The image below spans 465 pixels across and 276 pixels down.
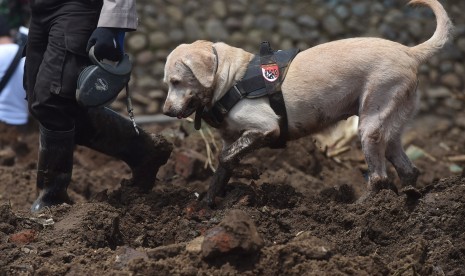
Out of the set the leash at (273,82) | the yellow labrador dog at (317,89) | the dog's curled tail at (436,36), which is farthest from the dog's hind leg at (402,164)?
the leash at (273,82)

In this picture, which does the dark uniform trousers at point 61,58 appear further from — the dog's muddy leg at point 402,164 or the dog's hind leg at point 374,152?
the dog's muddy leg at point 402,164

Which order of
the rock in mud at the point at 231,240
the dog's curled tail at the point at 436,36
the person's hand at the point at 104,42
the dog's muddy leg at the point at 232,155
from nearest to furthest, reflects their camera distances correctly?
the rock in mud at the point at 231,240 < the person's hand at the point at 104,42 < the dog's muddy leg at the point at 232,155 < the dog's curled tail at the point at 436,36

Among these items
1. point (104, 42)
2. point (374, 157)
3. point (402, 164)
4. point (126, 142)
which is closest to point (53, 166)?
point (126, 142)

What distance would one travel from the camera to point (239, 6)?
1155 cm

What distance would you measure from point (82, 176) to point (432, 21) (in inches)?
211

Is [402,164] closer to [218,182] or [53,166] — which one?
[218,182]

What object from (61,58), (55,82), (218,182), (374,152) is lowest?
(218,182)

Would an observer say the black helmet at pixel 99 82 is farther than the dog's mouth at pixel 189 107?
No

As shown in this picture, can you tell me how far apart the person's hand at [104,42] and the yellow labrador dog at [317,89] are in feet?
1.19

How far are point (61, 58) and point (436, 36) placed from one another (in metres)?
2.33

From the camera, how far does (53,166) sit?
613cm

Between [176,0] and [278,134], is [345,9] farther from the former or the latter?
[278,134]

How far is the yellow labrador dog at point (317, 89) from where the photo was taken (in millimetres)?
5723

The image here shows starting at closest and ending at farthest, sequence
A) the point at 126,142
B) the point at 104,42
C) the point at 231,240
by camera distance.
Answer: the point at 231,240 < the point at 104,42 < the point at 126,142
